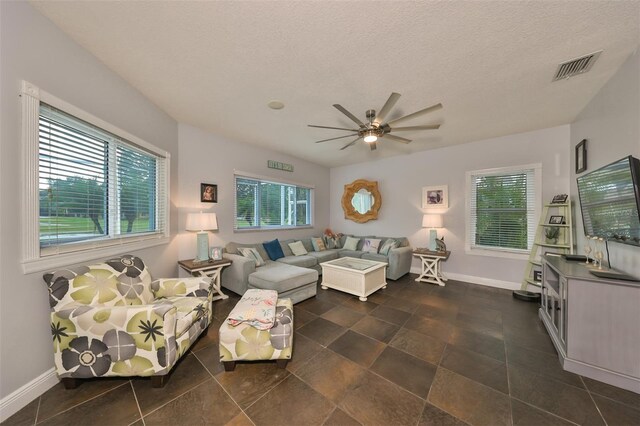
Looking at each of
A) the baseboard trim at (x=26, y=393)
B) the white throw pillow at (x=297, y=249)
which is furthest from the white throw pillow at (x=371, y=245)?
the baseboard trim at (x=26, y=393)

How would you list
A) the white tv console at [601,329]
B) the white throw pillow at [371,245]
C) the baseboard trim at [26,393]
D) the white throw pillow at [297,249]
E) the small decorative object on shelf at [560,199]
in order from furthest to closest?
the white throw pillow at [371,245] < the white throw pillow at [297,249] < the small decorative object on shelf at [560,199] < the white tv console at [601,329] < the baseboard trim at [26,393]

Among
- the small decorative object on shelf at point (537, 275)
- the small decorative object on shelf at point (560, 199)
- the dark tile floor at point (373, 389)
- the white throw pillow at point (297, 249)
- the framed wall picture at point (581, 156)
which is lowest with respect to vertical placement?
the dark tile floor at point (373, 389)

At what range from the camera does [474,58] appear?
75.8 inches

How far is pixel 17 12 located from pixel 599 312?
473 centimetres

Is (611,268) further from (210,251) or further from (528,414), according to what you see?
(210,251)

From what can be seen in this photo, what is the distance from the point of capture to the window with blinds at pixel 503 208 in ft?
12.1

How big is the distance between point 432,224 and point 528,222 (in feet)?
4.73

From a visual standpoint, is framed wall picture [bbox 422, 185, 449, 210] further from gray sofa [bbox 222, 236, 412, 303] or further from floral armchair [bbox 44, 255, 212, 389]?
floral armchair [bbox 44, 255, 212, 389]

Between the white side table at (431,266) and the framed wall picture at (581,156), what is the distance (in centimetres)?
209

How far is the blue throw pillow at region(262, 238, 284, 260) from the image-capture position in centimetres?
424

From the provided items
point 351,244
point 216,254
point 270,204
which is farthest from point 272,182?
point 351,244

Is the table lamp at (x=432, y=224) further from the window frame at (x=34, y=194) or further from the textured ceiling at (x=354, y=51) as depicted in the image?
the window frame at (x=34, y=194)

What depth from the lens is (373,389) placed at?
164 centimetres

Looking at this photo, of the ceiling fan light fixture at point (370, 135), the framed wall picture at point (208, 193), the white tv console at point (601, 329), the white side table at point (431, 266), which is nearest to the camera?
the white tv console at point (601, 329)
